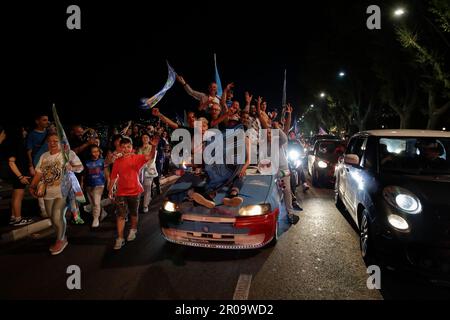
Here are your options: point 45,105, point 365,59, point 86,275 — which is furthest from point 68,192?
point 365,59

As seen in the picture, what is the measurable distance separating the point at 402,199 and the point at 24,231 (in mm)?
5927

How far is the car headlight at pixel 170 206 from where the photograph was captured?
4394mm

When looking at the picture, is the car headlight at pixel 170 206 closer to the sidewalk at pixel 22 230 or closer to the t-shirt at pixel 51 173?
the t-shirt at pixel 51 173

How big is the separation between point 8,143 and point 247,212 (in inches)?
190

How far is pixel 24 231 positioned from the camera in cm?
543

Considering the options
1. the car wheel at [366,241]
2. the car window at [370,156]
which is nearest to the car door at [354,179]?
the car window at [370,156]

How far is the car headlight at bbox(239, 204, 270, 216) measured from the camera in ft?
13.8

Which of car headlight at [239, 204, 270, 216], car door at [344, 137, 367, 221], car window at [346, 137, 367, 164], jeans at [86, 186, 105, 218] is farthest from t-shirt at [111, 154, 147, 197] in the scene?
car window at [346, 137, 367, 164]

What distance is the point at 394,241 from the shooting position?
339 centimetres

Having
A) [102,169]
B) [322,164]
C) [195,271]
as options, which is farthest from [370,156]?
[322,164]

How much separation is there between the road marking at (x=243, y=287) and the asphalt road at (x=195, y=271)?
0.02 m

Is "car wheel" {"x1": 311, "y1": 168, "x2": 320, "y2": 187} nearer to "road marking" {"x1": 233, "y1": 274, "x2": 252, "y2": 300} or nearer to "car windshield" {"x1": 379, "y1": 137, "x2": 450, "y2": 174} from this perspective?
"car windshield" {"x1": 379, "y1": 137, "x2": 450, "y2": 174}
